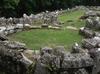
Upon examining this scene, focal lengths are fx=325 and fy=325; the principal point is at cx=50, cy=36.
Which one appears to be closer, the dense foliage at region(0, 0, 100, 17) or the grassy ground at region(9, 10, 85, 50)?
the grassy ground at region(9, 10, 85, 50)

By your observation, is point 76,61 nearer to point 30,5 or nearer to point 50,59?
point 50,59

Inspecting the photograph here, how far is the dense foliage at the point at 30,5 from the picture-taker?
143 ft

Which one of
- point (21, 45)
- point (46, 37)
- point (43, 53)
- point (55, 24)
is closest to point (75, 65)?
point (43, 53)

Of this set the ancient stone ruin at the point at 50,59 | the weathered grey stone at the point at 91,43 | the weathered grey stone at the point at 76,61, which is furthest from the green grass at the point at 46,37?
Result: the weathered grey stone at the point at 76,61

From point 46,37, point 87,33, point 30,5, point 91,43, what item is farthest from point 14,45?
point 30,5

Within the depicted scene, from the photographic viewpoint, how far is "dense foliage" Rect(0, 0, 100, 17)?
43.7 metres

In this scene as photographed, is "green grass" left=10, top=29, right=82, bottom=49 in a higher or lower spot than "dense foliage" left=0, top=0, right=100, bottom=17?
higher

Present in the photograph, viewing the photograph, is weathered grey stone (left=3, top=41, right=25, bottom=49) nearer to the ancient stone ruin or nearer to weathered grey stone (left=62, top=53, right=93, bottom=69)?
the ancient stone ruin

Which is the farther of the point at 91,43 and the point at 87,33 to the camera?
the point at 87,33

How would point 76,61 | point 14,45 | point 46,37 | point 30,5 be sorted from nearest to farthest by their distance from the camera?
point 76,61 < point 14,45 < point 46,37 < point 30,5

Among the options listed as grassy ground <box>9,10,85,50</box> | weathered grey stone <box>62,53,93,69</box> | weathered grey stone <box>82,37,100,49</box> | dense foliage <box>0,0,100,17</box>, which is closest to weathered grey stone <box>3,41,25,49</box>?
grassy ground <box>9,10,85,50</box>

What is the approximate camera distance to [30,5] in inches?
1980

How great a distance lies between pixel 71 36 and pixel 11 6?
25.6 m

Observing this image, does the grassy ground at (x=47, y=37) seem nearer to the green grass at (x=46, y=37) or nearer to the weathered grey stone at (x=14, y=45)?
the green grass at (x=46, y=37)
